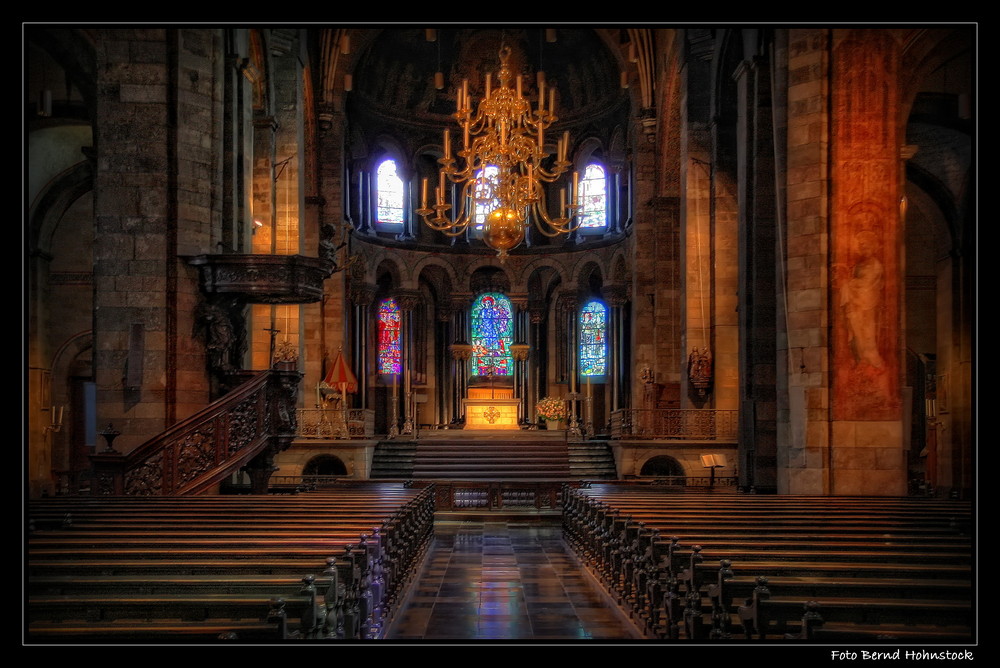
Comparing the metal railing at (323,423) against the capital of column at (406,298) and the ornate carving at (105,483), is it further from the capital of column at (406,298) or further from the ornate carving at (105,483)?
the ornate carving at (105,483)

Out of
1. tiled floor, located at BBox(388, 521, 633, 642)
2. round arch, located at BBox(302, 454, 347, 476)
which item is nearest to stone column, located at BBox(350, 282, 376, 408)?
round arch, located at BBox(302, 454, 347, 476)

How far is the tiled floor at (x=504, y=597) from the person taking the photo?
8031 millimetres

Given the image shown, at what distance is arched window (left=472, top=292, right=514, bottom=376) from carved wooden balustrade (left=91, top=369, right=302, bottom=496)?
23.0 m

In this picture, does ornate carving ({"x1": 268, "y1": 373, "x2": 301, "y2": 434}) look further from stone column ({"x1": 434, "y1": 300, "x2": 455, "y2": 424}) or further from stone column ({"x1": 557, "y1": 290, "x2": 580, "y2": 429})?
stone column ({"x1": 434, "y1": 300, "x2": 455, "y2": 424})

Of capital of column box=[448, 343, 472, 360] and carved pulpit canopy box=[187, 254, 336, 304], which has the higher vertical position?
carved pulpit canopy box=[187, 254, 336, 304]

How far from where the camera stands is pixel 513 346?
106 ft

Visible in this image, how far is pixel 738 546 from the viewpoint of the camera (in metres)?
7.20

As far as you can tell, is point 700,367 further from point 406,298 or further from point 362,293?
point 406,298

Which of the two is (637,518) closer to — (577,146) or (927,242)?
(927,242)

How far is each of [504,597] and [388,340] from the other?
84.1ft

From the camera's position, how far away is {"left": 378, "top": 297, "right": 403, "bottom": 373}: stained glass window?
1368 inches

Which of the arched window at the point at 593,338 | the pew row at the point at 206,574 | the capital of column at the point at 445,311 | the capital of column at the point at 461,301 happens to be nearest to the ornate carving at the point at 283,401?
the pew row at the point at 206,574

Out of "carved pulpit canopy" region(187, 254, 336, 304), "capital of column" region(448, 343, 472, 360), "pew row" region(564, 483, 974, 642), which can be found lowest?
"pew row" region(564, 483, 974, 642)

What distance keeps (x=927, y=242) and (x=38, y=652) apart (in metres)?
22.3
